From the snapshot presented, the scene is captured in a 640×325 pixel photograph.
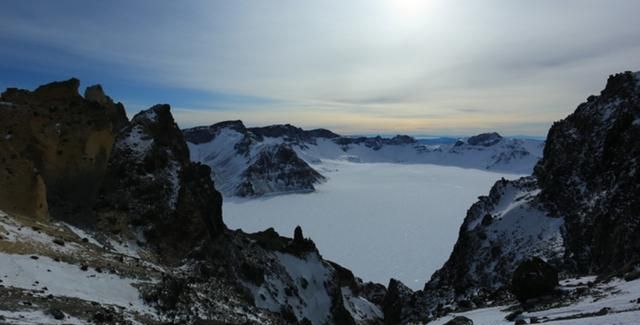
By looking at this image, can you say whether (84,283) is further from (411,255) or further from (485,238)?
(411,255)

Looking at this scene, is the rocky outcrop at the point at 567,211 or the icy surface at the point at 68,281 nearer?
the icy surface at the point at 68,281

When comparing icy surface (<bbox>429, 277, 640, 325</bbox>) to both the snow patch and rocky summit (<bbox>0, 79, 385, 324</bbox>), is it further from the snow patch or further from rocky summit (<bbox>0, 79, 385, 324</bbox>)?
the snow patch

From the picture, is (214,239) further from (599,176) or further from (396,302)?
(599,176)

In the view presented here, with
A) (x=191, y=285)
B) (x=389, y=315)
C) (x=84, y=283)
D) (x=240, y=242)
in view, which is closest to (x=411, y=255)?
(x=389, y=315)

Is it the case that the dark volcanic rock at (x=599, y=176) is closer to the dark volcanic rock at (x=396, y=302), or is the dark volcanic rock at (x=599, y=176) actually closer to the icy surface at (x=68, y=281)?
the dark volcanic rock at (x=396, y=302)

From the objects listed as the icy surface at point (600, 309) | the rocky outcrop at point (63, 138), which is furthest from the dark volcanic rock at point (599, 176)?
the rocky outcrop at point (63, 138)

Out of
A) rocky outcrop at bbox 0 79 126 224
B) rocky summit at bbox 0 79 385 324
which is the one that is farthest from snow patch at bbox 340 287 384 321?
rocky outcrop at bbox 0 79 126 224
